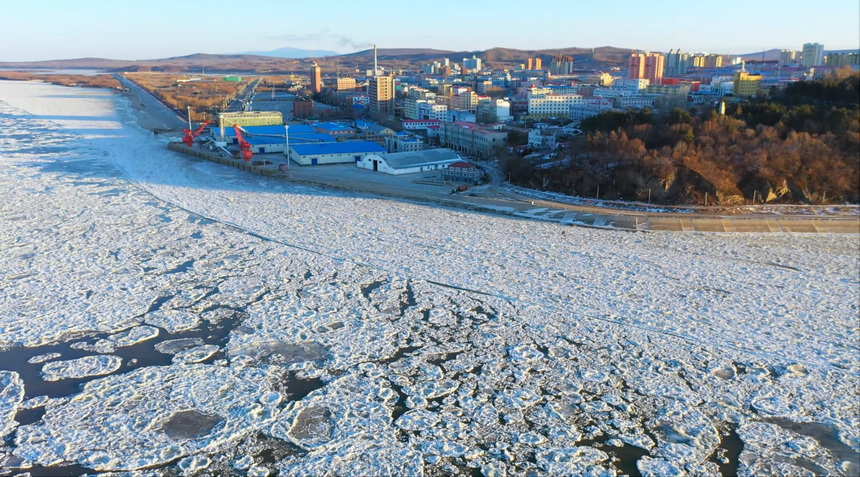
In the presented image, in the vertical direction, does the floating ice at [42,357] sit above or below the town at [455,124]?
below

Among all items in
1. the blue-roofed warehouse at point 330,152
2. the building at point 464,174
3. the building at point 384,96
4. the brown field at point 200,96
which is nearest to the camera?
the building at point 464,174

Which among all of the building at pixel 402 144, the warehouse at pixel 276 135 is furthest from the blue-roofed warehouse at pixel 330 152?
the warehouse at pixel 276 135

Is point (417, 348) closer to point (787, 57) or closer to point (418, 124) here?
point (418, 124)

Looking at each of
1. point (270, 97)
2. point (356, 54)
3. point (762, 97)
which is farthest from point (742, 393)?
point (356, 54)

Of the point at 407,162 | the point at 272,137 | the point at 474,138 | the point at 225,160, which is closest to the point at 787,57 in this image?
the point at 474,138

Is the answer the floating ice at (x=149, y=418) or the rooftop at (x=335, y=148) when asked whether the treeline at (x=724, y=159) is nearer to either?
the rooftop at (x=335, y=148)

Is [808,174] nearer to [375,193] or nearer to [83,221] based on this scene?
[375,193]

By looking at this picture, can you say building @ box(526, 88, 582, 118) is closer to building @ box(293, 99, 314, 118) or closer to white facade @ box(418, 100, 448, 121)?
white facade @ box(418, 100, 448, 121)
